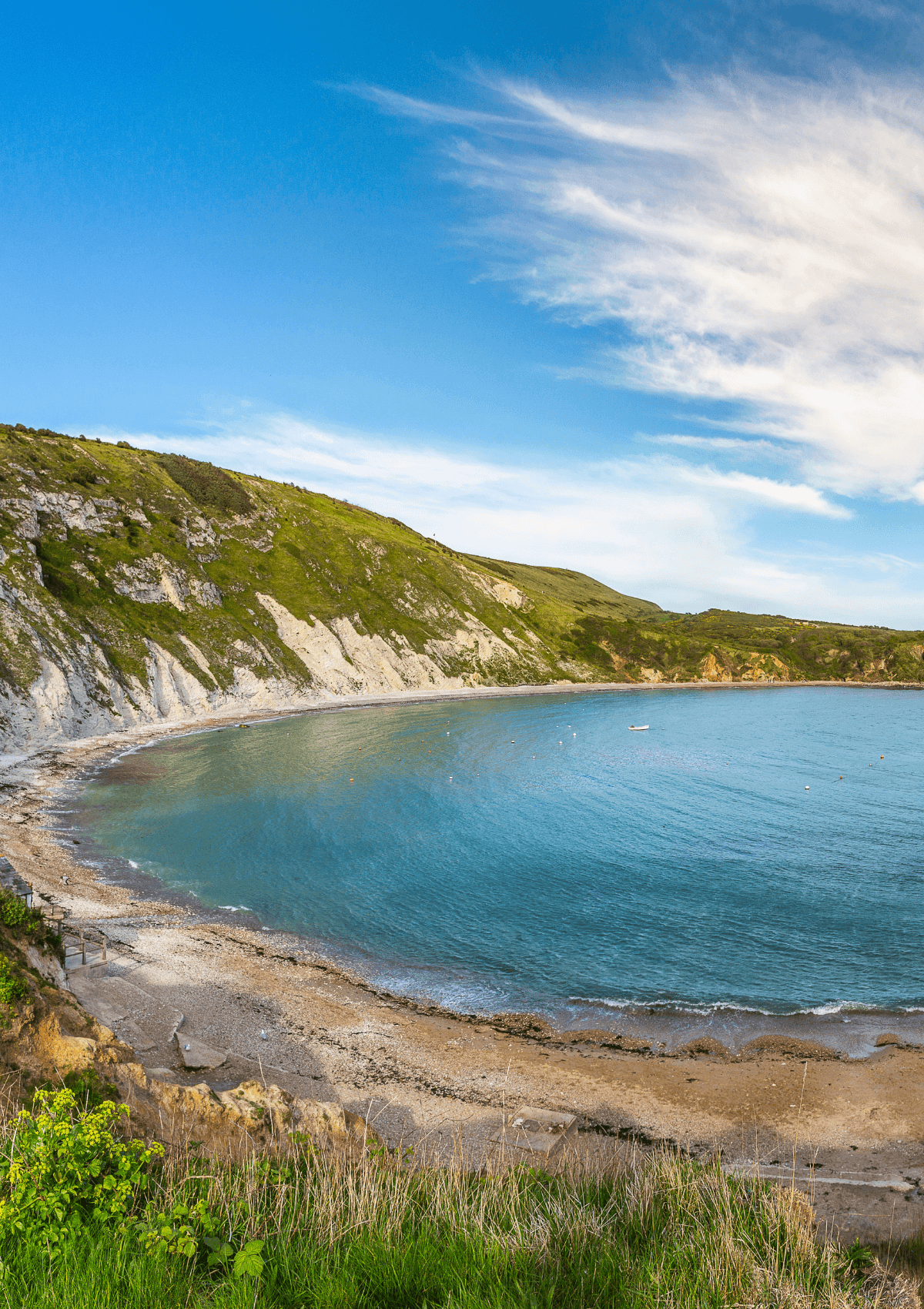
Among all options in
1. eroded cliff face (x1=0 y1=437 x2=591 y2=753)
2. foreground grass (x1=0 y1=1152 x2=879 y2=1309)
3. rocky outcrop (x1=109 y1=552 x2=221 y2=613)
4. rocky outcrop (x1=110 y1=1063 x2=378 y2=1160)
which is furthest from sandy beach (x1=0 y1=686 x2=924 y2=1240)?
rocky outcrop (x1=109 y1=552 x2=221 y2=613)

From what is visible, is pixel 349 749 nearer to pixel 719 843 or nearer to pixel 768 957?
pixel 719 843

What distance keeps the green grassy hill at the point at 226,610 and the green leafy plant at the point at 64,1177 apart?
2776 inches

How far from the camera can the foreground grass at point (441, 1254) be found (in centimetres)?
624

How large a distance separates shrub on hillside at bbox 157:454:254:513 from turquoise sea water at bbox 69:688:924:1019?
216 feet

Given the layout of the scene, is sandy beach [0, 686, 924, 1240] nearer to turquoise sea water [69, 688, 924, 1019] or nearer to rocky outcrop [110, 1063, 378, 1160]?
turquoise sea water [69, 688, 924, 1019]

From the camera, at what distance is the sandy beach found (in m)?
19.4

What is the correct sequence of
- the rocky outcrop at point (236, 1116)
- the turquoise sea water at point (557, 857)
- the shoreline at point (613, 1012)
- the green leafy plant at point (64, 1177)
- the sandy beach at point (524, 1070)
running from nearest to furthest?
1. the green leafy plant at point (64, 1177)
2. the rocky outcrop at point (236, 1116)
3. the sandy beach at point (524, 1070)
4. the shoreline at point (613, 1012)
5. the turquoise sea water at point (557, 857)

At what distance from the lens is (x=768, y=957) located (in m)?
31.2

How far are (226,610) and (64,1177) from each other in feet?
378

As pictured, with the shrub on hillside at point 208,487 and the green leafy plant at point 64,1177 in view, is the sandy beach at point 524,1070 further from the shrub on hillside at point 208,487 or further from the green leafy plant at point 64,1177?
the shrub on hillside at point 208,487

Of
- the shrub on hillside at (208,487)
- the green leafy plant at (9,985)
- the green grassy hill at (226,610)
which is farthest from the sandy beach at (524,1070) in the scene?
the shrub on hillside at (208,487)

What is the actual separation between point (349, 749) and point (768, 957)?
56.2 m

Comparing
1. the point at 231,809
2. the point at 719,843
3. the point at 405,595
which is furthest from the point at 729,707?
the point at 231,809

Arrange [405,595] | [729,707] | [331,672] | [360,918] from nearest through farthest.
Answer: [360,918], [331,672], [729,707], [405,595]
